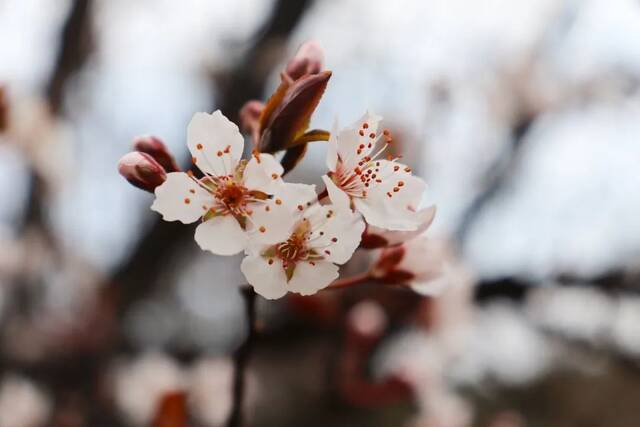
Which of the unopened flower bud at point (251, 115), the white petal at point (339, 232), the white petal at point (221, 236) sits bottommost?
the white petal at point (221, 236)

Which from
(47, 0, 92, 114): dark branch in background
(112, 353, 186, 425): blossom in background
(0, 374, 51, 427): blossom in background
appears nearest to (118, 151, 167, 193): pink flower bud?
(112, 353, 186, 425): blossom in background

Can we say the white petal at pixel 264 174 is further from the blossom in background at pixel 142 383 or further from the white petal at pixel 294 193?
the blossom in background at pixel 142 383

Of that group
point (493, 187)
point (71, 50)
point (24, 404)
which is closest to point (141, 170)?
point (71, 50)

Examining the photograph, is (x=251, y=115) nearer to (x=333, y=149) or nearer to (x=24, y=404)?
(x=333, y=149)

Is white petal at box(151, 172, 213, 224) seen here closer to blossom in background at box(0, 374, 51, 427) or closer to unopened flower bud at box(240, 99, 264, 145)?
unopened flower bud at box(240, 99, 264, 145)

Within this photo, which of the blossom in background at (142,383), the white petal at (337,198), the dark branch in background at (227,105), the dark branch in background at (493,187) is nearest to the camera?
the white petal at (337,198)

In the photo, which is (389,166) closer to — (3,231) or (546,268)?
(546,268)

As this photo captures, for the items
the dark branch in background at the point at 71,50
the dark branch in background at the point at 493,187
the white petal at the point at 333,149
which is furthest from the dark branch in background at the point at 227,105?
the white petal at the point at 333,149

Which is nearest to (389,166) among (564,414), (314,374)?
(314,374)
